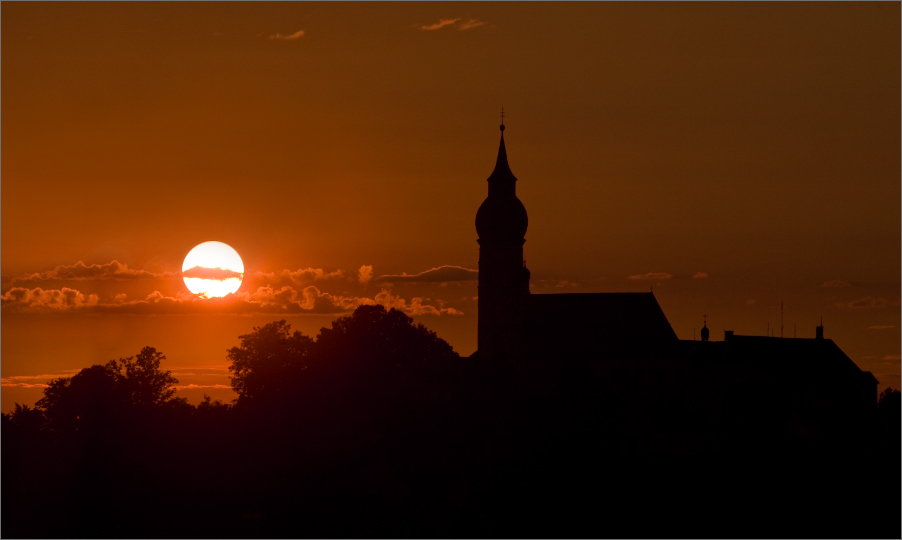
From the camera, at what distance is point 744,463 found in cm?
6850

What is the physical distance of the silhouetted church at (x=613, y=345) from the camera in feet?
318

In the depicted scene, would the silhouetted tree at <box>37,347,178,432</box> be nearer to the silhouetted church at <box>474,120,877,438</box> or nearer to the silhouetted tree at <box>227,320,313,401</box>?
the silhouetted tree at <box>227,320,313,401</box>

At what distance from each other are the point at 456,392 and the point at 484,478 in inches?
444

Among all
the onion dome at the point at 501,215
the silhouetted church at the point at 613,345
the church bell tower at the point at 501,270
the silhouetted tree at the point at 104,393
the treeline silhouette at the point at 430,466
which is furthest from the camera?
the onion dome at the point at 501,215

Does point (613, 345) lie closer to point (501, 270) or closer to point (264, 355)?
point (501, 270)

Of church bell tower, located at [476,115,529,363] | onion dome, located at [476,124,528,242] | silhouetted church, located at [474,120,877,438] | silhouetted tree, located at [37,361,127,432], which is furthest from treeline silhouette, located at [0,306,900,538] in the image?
onion dome, located at [476,124,528,242]

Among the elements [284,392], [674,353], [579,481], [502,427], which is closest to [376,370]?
[284,392]

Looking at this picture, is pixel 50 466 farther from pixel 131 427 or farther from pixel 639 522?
pixel 639 522

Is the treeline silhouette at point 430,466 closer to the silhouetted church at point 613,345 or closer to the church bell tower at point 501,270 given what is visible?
the silhouetted church at point 613,345

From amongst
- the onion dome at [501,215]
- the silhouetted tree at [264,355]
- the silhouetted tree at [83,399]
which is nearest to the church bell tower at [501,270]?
the onion dome at [501,215]

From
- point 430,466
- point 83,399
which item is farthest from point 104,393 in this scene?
point 430,466

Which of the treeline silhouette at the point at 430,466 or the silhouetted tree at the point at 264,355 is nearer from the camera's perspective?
the treeline silhouette at the point at 430,466

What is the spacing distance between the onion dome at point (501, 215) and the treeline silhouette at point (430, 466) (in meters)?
20.2

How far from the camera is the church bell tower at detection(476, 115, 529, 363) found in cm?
9988
